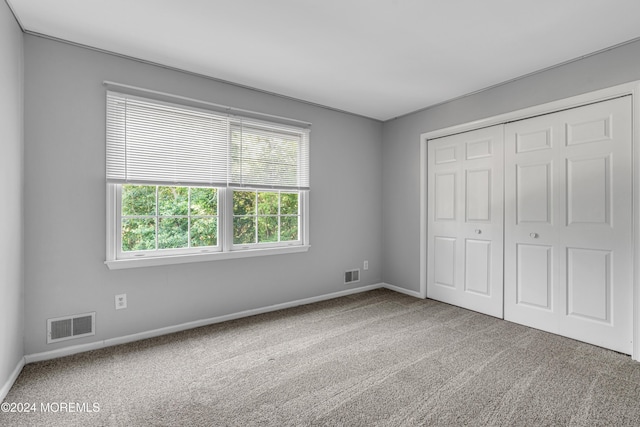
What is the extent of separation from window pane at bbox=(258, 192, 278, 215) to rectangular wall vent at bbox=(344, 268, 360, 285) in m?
1.39

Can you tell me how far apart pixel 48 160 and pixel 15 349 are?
1.40m

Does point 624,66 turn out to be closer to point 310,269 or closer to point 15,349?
point 310,269

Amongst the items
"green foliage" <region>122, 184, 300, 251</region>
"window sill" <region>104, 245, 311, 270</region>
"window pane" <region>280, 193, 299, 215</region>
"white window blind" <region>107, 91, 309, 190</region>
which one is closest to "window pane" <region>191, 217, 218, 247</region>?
"green foliage" <region>122, 184, 300, 251</region>

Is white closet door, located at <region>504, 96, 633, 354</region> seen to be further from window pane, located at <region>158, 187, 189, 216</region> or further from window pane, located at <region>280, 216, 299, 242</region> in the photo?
window pane, located at <region>158, 187, 189, 216</region>

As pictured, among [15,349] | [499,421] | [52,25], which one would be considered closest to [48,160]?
[52,25]

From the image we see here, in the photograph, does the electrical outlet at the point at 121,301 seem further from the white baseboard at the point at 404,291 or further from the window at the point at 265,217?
the white baseboard at the point at 404,291

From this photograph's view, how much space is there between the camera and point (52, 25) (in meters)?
2.28

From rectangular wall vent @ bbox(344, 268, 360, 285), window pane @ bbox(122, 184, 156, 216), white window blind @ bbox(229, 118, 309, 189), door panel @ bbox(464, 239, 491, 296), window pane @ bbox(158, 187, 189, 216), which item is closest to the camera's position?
window pane @ bbox(122, 184, 156, 216)

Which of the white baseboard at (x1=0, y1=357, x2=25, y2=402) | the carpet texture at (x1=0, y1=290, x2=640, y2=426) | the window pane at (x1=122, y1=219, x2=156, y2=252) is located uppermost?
the window pane at (x1=122, y1=219, x2=156, y2=252)

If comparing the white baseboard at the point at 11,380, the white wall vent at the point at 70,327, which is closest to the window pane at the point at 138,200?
the white wall vent at the point at 70,327

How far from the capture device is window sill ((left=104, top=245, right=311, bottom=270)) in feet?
8.77

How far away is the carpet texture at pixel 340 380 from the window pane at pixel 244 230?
0.90 meters

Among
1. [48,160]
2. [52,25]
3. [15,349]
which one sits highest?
[52,25]

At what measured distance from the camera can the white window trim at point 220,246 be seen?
8.73 ft
